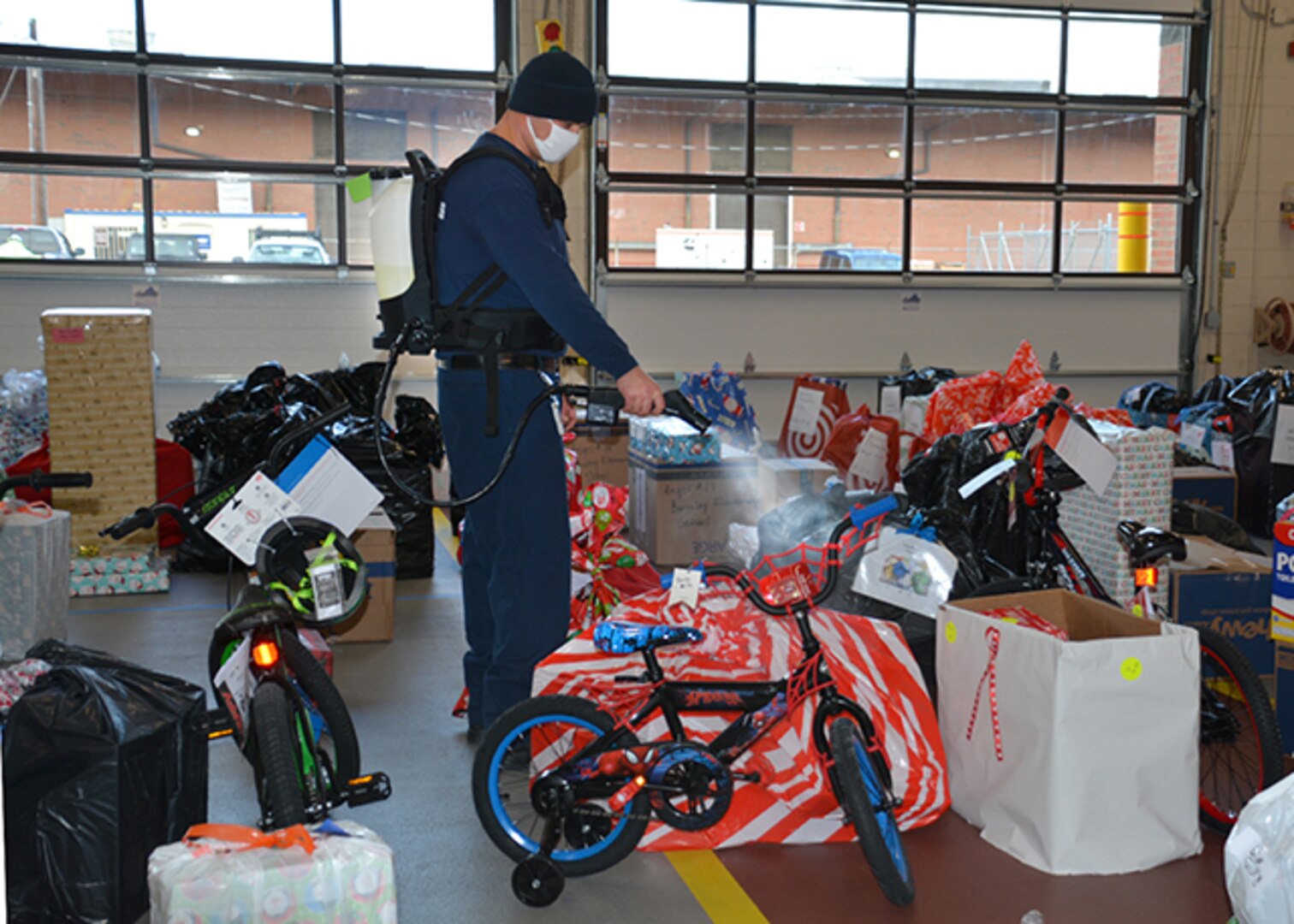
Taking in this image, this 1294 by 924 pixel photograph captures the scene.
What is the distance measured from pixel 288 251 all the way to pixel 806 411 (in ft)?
11.7

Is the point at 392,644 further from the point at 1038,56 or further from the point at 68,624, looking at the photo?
the point at 1038,56

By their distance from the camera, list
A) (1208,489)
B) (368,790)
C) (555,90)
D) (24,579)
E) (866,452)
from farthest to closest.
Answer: (866,452) < (1208,489) < (24,579) < (555,90) < (368,790)

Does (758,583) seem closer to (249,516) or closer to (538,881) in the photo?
(538,881)

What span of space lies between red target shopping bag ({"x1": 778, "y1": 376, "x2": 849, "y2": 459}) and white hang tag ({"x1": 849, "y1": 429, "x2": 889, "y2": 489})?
574 millimetres

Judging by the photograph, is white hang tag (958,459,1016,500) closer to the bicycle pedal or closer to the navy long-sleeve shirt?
the navy long-sleeve shirt

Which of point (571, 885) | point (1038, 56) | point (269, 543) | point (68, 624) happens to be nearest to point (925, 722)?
point (571, 885)

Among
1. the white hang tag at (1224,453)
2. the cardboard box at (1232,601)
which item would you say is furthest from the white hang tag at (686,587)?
the white hang tag at (1224,453)

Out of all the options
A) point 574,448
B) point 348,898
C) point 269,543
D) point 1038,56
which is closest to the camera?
point 348,898

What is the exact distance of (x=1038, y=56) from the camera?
9.36 metres

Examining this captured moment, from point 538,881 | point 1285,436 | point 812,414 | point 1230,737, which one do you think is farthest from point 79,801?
point 1285,436

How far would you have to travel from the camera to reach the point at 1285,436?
6246 millimetres

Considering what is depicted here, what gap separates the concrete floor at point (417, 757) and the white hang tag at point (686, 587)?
1.96 feet

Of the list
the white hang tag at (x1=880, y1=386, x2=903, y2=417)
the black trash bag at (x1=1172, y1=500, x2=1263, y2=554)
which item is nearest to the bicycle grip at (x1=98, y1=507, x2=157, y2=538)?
the black trash bag at (x1=1172, y1=500, x2=1263, y2=554)

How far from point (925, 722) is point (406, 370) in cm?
595
